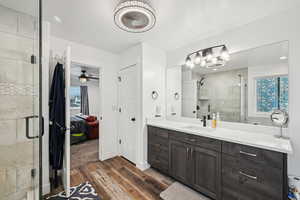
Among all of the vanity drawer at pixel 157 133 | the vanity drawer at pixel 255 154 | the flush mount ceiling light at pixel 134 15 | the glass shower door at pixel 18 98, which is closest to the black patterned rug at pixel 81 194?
the glass shower door at pixel 18 98

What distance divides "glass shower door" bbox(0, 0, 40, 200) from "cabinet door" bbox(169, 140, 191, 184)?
5.83ft

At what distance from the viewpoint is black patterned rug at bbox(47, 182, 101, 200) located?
5.34 ft

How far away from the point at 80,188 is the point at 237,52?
123 inches

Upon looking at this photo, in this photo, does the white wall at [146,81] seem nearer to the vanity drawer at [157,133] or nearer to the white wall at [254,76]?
the vanity drawer at [157,133]

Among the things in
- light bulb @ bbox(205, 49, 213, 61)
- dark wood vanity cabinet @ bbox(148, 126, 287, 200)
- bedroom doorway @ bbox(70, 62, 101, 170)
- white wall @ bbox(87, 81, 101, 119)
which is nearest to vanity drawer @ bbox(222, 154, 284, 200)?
dark wood vanity cabinet @ bbox(148, 126, 287, 200)

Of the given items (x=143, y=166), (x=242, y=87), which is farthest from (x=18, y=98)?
(x=242, y=87)

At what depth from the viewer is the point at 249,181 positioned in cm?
126

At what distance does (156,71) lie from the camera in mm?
2611

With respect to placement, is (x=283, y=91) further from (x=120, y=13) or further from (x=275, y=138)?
(x=120, y=13)

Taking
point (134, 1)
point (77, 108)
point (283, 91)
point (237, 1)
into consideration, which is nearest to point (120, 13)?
point (134, 1)

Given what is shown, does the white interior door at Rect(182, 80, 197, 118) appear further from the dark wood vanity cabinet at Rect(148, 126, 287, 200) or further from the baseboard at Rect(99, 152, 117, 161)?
the baseboard at Rect(99, 152, 117, 161)

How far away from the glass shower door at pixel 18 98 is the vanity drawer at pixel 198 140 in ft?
5.90

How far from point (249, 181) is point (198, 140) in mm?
615

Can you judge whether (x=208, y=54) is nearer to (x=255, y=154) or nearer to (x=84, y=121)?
(x=255, y=154)
